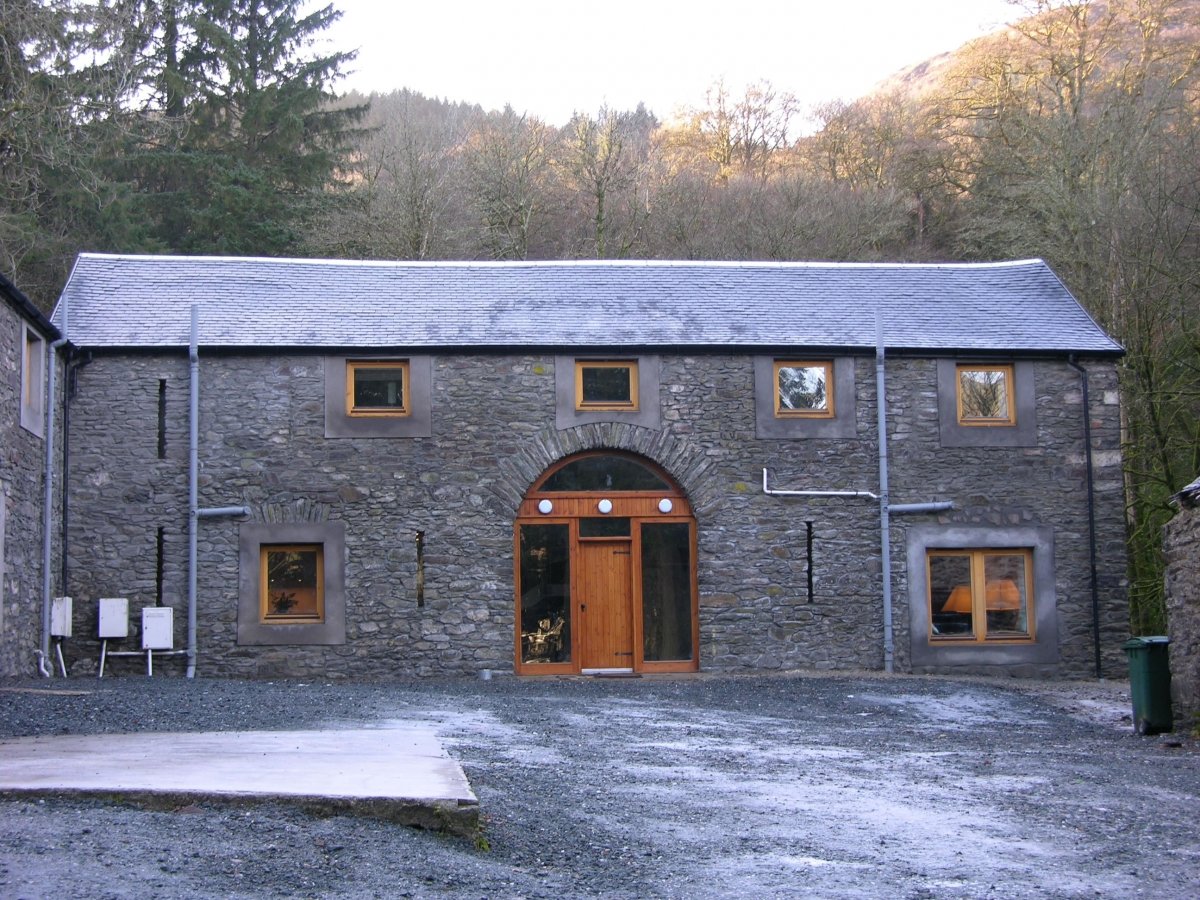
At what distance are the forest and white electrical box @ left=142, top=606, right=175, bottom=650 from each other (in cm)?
653

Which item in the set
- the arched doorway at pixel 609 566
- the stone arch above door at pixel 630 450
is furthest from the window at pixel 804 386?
the arched doorway at pixel 609 566

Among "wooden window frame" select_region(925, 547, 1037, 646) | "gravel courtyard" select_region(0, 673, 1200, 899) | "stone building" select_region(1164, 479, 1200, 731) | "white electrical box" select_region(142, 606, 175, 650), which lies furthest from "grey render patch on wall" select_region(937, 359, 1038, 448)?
"white electrical box" select_region(142, 606, 175, 650)

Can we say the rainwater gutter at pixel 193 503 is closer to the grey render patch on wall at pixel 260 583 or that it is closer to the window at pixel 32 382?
the grey render patch on wall at pixel 260 583

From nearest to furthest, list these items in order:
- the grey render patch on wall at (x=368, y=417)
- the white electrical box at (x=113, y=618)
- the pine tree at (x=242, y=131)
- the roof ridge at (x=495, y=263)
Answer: the white electrical box at (x=113, y=618), the grey render patch on wall at (x=368, y=417), the roof ridge at (x=495, y=263), the pine tree at (x=242, y=131)

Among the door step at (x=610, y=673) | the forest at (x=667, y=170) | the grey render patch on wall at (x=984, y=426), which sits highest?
the forest at (x=667, y=170)

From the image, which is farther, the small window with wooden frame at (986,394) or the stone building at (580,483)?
the small window with wooden frame at (986,394)

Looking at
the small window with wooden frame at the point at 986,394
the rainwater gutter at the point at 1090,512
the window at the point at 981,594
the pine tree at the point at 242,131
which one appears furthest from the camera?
the pine tree at the point at 242,131

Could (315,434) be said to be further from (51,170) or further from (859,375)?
(51,170)

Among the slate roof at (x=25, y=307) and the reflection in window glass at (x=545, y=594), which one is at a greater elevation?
the slate roof at (x=25, y=307)

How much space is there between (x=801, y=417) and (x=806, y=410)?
0.46ft

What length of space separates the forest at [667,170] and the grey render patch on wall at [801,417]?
6.18 metres

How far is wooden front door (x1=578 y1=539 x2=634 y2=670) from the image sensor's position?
1822 cm

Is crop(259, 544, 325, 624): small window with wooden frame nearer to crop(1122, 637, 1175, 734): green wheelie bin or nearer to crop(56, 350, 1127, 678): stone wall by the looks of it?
crop(56, 350, 1127, 678): stone wall

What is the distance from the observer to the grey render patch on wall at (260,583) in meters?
17.5
